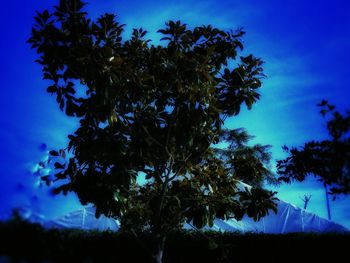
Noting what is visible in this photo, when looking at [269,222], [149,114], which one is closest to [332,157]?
[149,114]

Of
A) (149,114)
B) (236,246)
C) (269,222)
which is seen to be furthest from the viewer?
(269,222)

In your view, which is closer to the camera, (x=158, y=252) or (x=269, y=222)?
(x=158, y=252)

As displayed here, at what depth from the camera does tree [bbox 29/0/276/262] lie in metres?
7.43

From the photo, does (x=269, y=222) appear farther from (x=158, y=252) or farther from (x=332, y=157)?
(x=332, y=157)

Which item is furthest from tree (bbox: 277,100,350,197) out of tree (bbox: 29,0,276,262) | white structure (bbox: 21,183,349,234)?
white structure (bbox: 21,183,349,234)

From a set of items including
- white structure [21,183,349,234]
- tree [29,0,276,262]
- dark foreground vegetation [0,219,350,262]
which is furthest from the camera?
white structure [21,183,349,234]

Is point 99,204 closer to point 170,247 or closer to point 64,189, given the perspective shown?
point 64,189

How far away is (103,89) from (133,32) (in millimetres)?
2948

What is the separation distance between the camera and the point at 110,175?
751 cm

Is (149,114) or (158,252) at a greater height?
(149,114)

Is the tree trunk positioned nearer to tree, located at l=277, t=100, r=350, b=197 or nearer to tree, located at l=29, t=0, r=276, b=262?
tree, located at l=29, t=0, r=276, b=262

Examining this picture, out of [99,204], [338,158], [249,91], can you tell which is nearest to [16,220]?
[338,158]

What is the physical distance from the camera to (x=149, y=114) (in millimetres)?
8391

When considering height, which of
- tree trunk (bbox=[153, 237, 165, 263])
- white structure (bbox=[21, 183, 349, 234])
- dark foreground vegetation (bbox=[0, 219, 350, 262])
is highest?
white structure (bbox=[21, 183, 349, 234])
